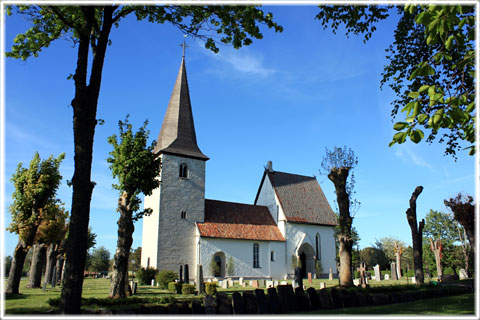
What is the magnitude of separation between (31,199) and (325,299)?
1558 centimetres

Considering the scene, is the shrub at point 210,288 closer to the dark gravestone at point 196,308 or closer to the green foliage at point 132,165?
the green foliage at point 132,165

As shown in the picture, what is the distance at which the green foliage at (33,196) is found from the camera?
18172 mm

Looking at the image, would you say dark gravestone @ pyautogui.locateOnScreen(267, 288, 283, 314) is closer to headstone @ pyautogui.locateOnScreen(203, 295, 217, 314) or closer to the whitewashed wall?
headstone @ pyautogui.locateOnScreen(203, 295, 217, 314)

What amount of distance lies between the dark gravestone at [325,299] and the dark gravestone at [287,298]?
1.10 m

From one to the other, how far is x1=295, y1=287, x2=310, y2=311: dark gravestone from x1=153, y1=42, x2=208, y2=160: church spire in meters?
22.9

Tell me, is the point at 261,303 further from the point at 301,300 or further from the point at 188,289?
the point at 188,289

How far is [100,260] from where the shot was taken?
68.8 m

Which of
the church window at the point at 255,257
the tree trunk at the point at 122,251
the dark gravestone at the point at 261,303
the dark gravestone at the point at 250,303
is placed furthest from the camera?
the church window at the point at 255,257

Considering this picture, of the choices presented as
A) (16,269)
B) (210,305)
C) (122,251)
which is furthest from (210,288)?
(16,269)

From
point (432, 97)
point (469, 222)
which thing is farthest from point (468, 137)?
point (469, 222)

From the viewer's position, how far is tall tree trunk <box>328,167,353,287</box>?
1825cm

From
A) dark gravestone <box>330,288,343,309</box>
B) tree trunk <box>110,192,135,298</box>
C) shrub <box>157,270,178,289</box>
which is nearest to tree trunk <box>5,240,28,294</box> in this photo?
tree trunk <box>110,192,135,298</box>

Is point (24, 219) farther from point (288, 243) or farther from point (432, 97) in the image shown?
point (288, 243)

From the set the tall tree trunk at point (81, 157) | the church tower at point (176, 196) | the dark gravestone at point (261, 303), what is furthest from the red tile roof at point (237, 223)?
the tall tree trunk at point (81, 157)
